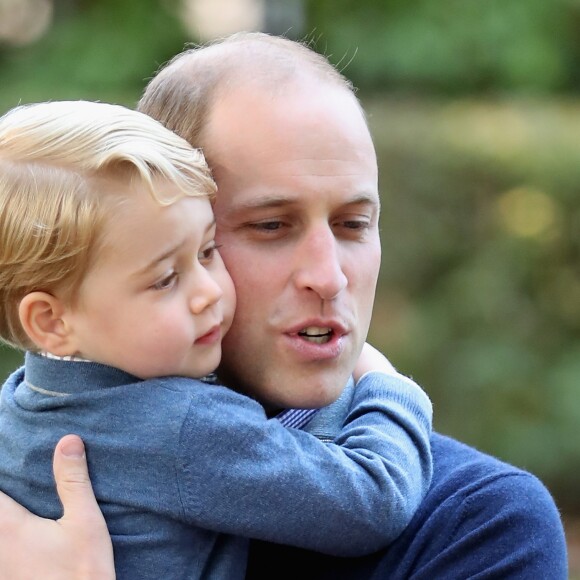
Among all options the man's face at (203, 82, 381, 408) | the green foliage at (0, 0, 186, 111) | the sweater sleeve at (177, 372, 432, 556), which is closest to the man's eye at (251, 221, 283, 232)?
the man's face at (203, 82, 381, 408)

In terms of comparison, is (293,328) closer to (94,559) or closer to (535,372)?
(94,559)

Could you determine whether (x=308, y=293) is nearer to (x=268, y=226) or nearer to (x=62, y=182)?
(x=268, y=226)

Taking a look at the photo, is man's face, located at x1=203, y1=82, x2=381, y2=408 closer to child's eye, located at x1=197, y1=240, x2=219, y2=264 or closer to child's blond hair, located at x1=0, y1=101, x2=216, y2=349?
child's eye, located at x1=197, y1=240, x2=219, y2=264

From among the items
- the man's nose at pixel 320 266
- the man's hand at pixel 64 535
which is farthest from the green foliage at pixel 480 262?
the man's hand at pixel 64 535

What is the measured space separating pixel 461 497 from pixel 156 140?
90 cm

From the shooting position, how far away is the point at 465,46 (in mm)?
10953

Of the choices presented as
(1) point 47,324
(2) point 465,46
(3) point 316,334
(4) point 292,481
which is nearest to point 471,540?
(4) point 292,481

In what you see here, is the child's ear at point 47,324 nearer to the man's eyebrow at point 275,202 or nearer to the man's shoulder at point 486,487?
the man's eyebrow at point 275,202

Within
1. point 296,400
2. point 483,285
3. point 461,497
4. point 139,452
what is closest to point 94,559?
point 139,452

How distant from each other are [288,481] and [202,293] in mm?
380

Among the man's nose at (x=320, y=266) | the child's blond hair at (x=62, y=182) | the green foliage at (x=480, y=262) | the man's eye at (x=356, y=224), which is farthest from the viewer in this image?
the green foliage at (x=480, y=262)

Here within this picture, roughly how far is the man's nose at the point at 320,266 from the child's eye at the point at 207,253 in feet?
0.57

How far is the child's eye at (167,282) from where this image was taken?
2215mm

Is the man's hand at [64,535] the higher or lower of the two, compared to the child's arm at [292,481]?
lower
